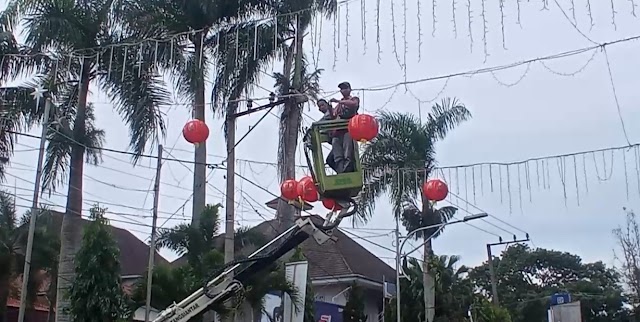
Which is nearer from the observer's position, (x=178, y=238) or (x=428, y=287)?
(x=178, y=238)

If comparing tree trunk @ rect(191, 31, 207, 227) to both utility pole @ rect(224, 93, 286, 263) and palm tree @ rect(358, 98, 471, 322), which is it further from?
palm tree @ rect(358, 98, 471, 322)

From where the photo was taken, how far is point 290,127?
20.8 m

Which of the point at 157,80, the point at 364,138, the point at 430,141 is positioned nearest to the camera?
the point at 364,138

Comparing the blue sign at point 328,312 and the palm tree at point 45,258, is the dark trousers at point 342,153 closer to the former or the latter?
the palm tree at point 45,258

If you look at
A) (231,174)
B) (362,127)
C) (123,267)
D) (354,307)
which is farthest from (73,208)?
(123,267)

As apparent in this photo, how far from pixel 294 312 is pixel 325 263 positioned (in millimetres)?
11973

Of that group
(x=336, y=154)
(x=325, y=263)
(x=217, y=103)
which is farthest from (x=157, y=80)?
(x=325, y=263)

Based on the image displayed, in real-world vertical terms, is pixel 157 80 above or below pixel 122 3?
below

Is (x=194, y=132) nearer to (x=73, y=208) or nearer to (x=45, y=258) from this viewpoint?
(x=73, y=208)

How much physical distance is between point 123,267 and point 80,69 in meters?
15.3

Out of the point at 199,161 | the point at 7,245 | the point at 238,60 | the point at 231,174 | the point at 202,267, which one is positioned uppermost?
the point at 238,60

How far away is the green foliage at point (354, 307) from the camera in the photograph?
92.3 ft

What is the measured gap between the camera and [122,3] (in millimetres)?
19469

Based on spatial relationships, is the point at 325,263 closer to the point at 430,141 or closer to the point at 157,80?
the point at 430,141
